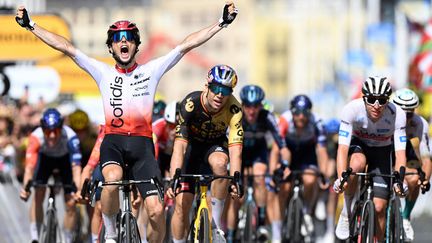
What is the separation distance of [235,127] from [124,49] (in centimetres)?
148

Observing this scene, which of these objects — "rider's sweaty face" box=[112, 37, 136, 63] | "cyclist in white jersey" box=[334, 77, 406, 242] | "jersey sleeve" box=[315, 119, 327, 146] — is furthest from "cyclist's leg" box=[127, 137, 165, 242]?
"jersey sleeve" box=[315, 119, 327, 146]

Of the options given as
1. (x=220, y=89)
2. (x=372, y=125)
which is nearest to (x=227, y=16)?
(x=220, y=89)

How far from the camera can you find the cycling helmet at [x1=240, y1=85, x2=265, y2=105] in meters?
17.3

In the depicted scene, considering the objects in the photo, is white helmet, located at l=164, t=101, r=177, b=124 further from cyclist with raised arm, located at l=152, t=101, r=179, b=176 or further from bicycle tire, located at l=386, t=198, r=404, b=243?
bicycle tire, located at l=386, t=198, r=404, b=243

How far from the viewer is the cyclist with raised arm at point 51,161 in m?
17.0

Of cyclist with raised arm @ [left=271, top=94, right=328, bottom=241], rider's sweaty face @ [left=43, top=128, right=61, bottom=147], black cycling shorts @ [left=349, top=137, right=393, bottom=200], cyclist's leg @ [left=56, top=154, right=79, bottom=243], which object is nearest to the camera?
black cycling shorts @ [left=349, top=137, right=393, bottom=200]

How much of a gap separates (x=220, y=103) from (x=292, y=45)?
169m

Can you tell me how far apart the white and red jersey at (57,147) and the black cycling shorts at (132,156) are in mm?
3662

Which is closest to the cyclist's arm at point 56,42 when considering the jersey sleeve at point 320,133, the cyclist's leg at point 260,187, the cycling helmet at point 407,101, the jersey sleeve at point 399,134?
the jersey sleeve at point 399,134

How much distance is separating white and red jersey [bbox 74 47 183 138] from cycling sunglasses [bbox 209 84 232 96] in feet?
1.64

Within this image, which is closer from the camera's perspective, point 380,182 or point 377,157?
point 380,182

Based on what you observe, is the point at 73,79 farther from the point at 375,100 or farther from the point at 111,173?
the point at 111,173

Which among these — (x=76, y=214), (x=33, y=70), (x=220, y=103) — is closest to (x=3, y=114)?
(x=33, y=70)

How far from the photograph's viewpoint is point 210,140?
14.4m
